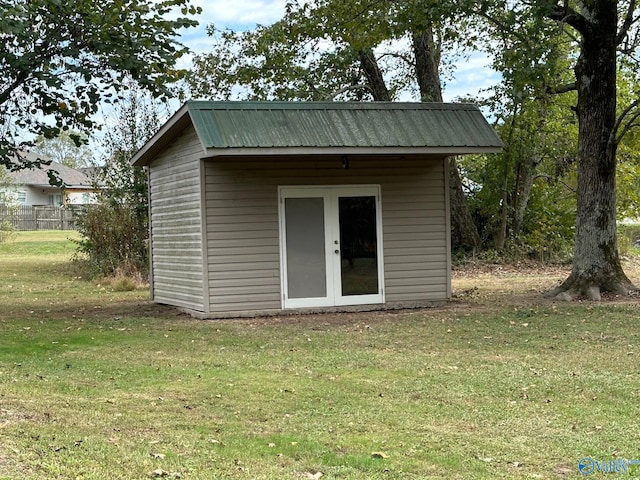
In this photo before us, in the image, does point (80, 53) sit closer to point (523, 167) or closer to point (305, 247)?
point (305, 247)

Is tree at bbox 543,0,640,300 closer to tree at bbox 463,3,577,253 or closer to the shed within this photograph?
the shed

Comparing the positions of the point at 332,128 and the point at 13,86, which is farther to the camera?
the point at 332,128

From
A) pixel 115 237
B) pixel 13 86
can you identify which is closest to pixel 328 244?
pixel 13 86

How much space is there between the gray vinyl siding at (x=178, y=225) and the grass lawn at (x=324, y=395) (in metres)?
0.79

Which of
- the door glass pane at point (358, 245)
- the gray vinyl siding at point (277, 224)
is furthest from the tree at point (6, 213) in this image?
the door glass pane at point (358, 245)

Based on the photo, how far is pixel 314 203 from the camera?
1269 cm

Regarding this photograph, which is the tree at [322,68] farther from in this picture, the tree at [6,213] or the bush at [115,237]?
the tree at [6,213]

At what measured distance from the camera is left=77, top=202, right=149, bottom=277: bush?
19438 millimetres

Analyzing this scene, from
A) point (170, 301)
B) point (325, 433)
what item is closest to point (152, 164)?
point (170, 301)

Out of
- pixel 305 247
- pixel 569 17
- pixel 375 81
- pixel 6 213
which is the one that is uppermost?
pixel 375 81

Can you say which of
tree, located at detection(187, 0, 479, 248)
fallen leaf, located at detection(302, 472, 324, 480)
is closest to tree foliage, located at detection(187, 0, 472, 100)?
tree, located at detection(187, 0, 479, 248)

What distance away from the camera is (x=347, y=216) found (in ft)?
42.0

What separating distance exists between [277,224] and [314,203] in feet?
2.07

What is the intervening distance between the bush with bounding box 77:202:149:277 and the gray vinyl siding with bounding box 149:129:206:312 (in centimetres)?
488
